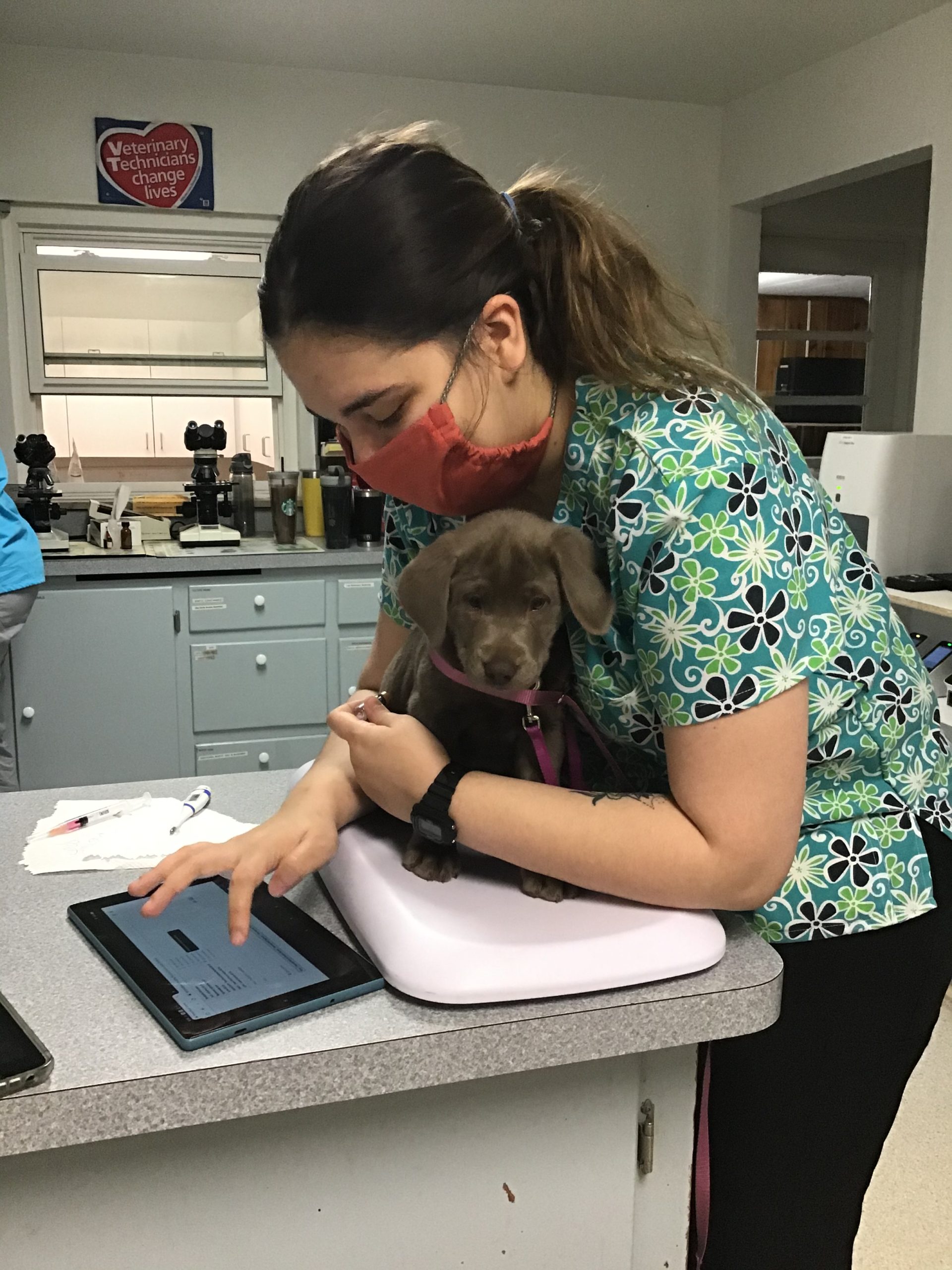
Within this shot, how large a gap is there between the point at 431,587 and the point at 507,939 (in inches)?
12.7

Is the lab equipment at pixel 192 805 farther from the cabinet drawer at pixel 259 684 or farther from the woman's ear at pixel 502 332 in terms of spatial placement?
the cabinet drawer at pixel 259 684

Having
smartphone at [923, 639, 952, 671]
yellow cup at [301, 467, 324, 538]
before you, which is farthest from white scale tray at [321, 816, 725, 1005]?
yellow cup at [301, 467, 324, 538]

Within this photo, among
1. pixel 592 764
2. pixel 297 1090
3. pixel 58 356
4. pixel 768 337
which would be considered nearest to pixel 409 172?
pixel 592 764

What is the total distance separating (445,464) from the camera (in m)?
0.91

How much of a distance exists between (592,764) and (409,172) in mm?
565

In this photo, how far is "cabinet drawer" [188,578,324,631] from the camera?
3.46m

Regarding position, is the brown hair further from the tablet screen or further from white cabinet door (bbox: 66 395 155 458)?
white cabinet door (bbox: 66 395 155 458)

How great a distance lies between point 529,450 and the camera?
0.93 m

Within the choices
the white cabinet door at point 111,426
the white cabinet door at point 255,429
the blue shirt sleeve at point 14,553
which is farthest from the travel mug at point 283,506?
the white cabinet door at point 111,426

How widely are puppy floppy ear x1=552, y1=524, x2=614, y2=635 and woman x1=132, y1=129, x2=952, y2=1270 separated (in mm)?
17

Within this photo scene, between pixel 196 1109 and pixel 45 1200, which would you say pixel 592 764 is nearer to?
pixel 196 1109

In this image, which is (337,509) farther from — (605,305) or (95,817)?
(605,305)

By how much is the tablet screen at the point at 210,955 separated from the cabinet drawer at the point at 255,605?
8.46 ft

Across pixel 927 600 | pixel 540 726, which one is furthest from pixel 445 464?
pixel 927 600
